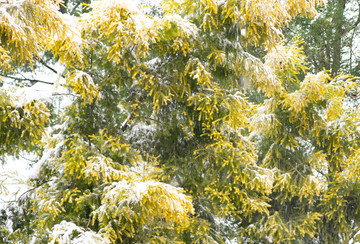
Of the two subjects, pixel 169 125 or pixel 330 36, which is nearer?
pixel 169 125

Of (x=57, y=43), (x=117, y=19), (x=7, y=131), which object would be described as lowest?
(x=7, y=131)

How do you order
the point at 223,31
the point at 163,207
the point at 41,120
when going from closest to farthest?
1. the point at 163,207
2. the point at 41,120
3. the point at 223,31

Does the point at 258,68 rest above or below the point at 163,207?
above

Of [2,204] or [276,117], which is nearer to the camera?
[2,204]

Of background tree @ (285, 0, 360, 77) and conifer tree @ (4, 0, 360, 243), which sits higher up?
background tree @ (285, 0, 360, 77)

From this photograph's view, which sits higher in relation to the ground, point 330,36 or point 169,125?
point 330,36

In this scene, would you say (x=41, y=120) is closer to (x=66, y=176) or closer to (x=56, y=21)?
(x=66, y=176)

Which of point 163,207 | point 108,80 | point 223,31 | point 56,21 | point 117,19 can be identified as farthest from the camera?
point 223,31

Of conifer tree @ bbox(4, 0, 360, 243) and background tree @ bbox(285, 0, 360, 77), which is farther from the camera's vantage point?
background tree @ bbox(285, 0, 360, 77)

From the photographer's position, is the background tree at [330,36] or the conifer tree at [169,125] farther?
the background tree at [330,36]

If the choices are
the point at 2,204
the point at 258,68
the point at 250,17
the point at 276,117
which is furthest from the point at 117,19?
the point at 276,117

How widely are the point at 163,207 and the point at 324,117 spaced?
373 centimetres

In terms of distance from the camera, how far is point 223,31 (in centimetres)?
464

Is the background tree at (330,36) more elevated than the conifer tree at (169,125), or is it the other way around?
the background tree at (330,36)
